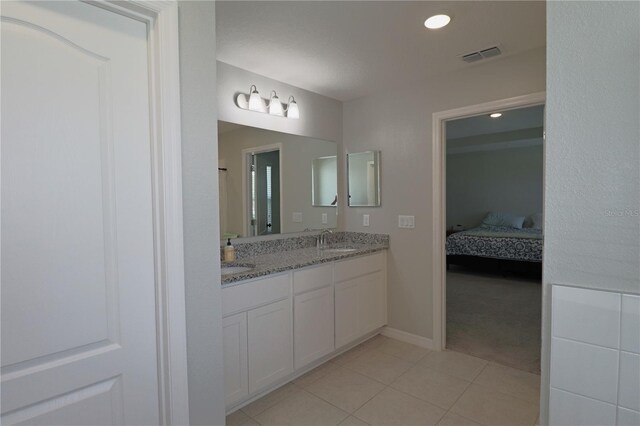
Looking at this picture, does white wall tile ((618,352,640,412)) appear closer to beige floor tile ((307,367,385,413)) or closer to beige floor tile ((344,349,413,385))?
beige floor tile ((307,367,385,413))

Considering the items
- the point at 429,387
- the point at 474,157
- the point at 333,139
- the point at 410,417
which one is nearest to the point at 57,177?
the point at 410,417

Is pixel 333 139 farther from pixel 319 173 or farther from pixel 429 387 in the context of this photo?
pixel 429 387

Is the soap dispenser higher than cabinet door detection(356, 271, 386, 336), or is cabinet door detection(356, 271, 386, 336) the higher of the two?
the soap dispenser

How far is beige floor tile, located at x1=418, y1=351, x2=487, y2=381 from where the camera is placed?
8.27ft

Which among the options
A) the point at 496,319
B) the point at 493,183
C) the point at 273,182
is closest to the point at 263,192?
the point at 273,182

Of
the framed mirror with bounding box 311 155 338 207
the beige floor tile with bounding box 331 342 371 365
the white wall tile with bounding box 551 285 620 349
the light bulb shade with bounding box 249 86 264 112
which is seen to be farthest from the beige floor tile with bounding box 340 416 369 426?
the light bulb shade with bounding box 249 86 264 112

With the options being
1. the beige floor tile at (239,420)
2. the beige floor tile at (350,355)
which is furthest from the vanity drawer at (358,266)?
the beige floor tile at (239,420)

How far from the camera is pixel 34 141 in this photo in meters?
0.96

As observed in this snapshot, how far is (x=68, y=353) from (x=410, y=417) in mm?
1829

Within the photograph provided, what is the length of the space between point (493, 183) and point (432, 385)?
6.20 meters

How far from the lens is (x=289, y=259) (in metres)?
2.49

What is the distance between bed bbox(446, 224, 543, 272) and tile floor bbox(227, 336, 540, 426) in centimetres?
306

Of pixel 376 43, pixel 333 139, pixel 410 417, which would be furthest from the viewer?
pixel 333 139

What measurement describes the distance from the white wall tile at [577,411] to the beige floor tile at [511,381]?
1597mm
